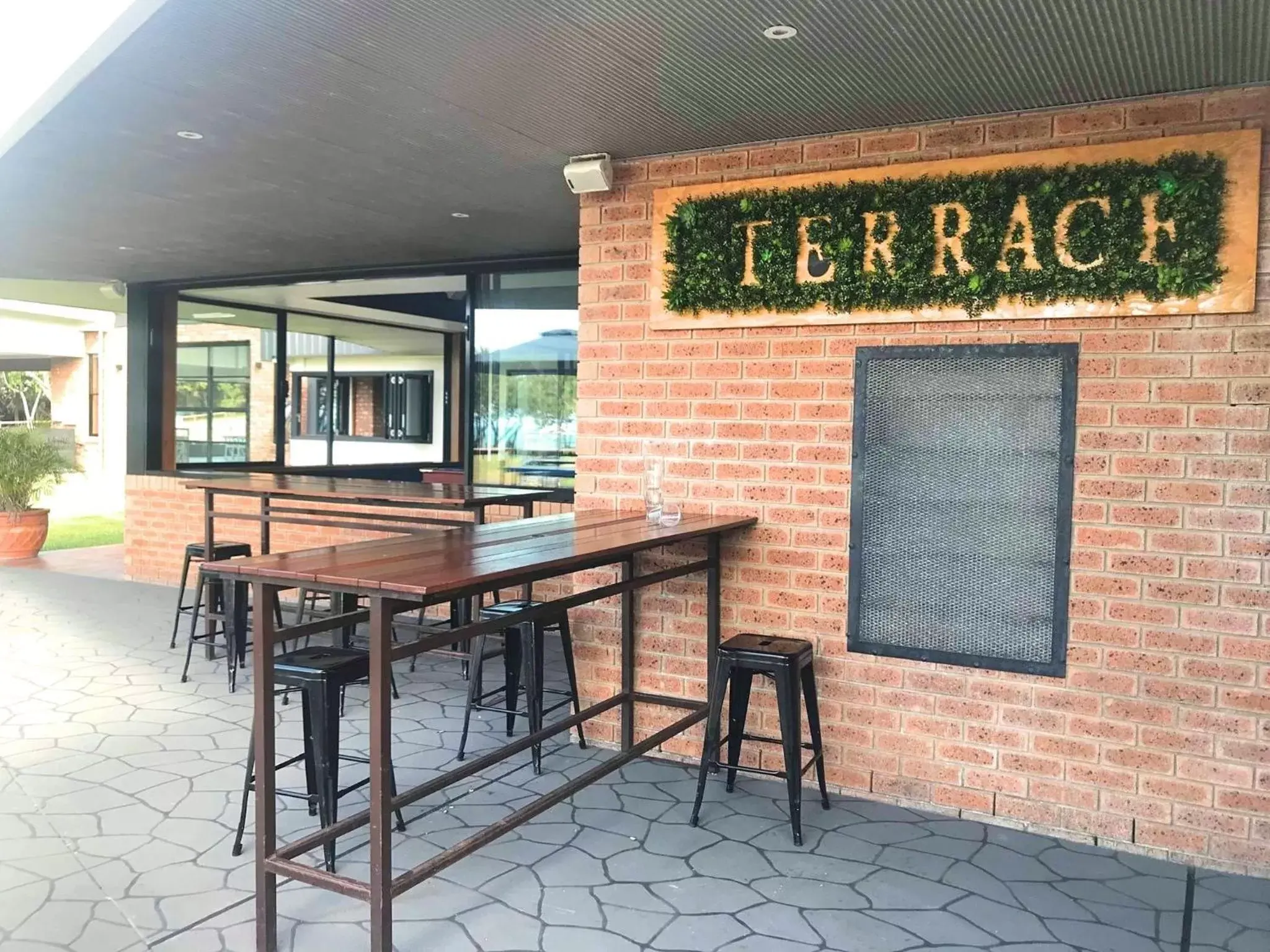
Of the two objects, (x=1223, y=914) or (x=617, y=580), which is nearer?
(x=1223, y=914)

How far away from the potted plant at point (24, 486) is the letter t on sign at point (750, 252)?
8.63 metres

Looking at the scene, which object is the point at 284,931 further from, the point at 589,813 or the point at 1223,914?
the point at 1223,914

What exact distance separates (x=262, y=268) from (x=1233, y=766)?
7174mm

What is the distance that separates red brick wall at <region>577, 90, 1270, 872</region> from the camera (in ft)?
11.1

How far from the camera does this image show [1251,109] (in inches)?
130

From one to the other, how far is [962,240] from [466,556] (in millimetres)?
2162

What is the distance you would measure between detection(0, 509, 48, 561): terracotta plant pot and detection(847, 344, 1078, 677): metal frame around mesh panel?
9.13 metres

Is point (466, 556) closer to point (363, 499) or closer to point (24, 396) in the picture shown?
point (363, 499)

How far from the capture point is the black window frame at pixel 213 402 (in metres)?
8.91

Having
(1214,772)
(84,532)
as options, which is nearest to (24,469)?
(84,532)

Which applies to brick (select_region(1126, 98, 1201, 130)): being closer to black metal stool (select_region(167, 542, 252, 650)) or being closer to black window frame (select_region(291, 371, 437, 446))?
black metal stool (select_region(167, 542, 252, 650))

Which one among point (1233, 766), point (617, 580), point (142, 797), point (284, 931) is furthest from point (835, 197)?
point (142, 797)

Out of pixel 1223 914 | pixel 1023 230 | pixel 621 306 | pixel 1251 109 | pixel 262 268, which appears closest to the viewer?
pixel 1223 914

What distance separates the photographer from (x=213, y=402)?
912 cm
